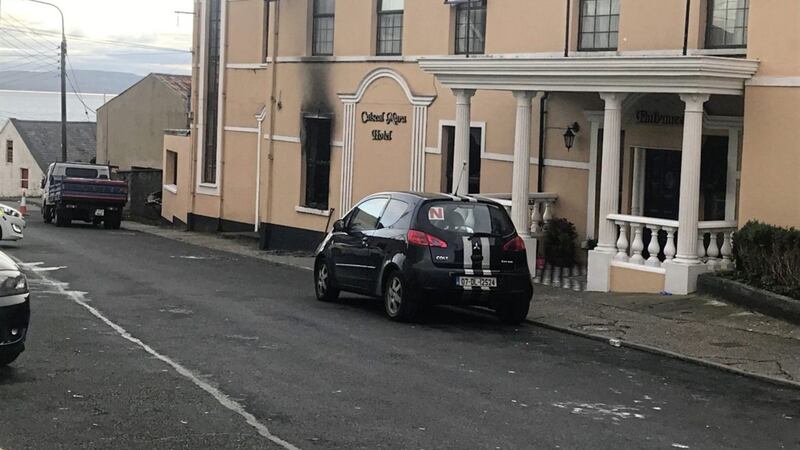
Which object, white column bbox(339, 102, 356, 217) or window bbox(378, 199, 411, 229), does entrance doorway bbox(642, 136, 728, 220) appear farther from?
white column bbox(339, 102, 356, 217)

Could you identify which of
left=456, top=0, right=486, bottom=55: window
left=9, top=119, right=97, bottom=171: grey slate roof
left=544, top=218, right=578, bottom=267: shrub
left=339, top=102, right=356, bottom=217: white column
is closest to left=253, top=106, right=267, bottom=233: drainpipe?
left=339, top=102, right=356, bottom=217: white column

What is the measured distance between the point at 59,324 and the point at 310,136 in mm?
15478

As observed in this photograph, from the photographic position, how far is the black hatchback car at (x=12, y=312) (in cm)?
1011

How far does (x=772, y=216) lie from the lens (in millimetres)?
16875

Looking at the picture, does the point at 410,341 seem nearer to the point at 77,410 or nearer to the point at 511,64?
the point at 77,410

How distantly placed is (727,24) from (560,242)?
495 cm

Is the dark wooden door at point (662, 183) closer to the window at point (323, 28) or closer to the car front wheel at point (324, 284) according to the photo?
the car front wheel at point (324, 284)

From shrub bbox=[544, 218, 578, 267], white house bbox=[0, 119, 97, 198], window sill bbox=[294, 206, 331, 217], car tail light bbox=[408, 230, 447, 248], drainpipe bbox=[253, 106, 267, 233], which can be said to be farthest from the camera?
white house bbox=[0, 119, 97, 198]

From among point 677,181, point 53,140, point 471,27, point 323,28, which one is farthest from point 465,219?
point 53,140

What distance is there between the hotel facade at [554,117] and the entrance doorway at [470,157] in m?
0.04

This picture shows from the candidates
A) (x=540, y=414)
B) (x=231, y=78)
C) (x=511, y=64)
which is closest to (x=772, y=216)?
(x=511, y=64)

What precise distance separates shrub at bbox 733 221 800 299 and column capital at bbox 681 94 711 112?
5.71ft

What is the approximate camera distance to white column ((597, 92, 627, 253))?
59.4 ft

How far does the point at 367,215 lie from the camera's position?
16.0 m
